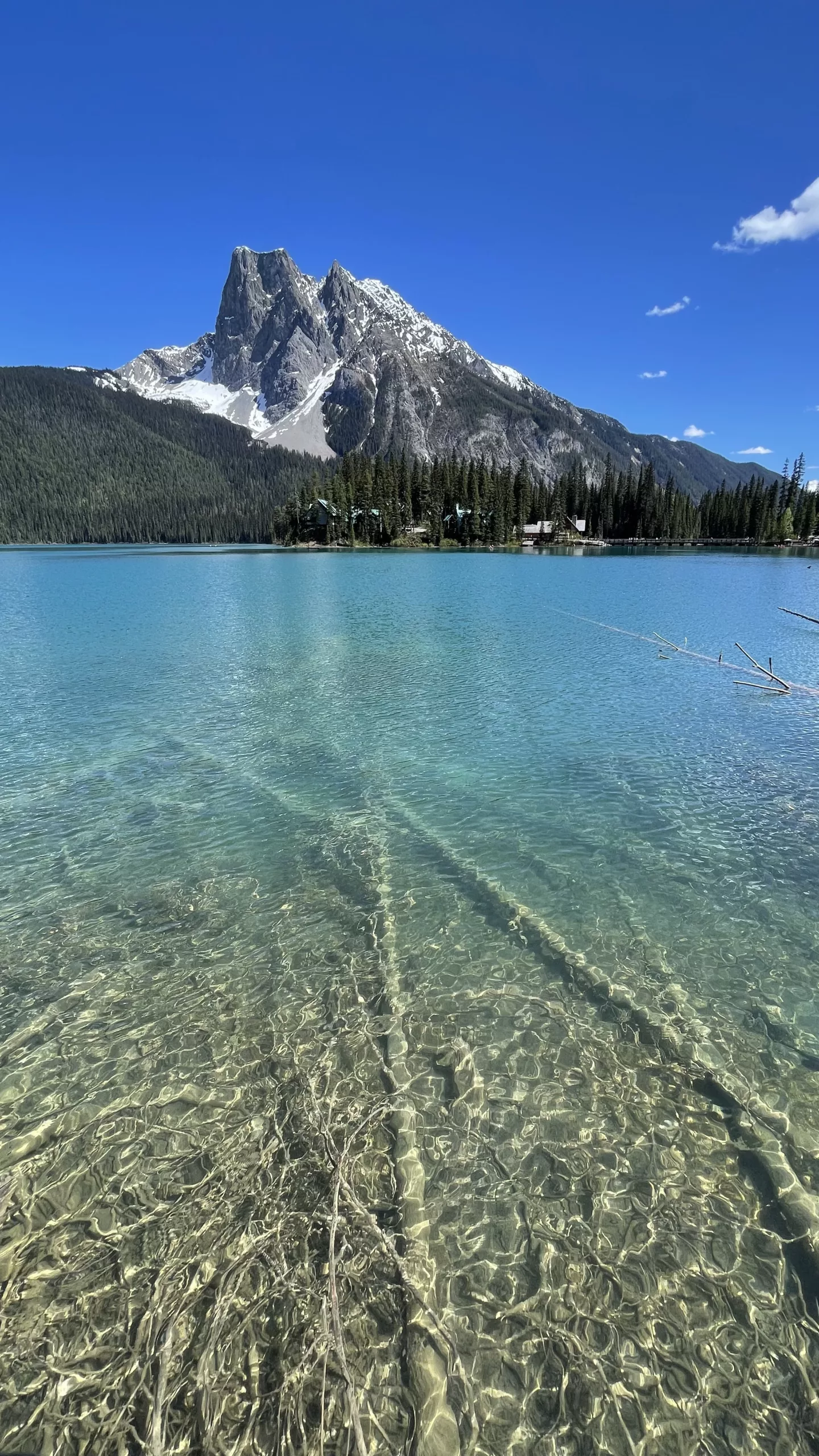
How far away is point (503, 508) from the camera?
160 metres

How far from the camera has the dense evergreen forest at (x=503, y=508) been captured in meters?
158

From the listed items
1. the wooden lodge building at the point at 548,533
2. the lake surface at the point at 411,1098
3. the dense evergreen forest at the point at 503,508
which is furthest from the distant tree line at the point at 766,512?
the lake surface at the point at 411,1098

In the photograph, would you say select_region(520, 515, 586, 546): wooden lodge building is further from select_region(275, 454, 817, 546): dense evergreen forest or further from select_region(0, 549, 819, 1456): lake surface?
select_region(0, 549, 819, 1456): lake surface

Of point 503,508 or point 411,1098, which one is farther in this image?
point 503,508

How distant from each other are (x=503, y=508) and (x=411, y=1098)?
548 ft

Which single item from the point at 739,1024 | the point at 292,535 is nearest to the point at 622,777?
the point at 739,1024

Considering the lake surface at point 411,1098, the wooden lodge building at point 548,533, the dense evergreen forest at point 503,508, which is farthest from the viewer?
the wooden lodge building at point 548,533

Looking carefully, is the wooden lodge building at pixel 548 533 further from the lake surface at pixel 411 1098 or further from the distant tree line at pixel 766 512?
the lake surface at pixel 411 1098

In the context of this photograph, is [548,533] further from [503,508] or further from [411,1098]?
[411,1098]

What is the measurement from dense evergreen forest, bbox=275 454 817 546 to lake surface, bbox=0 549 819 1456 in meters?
152

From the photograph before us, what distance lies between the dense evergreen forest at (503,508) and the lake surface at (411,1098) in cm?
15185

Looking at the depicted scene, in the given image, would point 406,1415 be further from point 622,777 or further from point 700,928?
point 622,777

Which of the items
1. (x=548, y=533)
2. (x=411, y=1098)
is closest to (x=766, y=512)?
(x=548, y=533)

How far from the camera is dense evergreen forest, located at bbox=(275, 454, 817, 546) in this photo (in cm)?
15838
